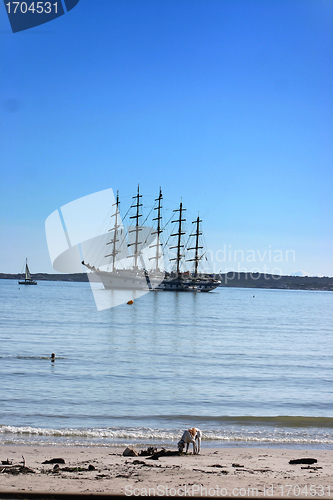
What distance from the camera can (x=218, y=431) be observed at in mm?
13719

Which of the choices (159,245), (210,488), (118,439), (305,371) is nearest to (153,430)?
(118,439)

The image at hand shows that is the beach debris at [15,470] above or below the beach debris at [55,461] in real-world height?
above

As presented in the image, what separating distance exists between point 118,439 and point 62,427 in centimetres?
181

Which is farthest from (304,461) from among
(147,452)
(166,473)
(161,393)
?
(161,393)

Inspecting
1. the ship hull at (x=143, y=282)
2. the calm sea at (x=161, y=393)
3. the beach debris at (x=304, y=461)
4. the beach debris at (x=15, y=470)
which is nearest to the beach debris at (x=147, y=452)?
the calm sea at (x=161, y=393)

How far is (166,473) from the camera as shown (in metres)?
9.00

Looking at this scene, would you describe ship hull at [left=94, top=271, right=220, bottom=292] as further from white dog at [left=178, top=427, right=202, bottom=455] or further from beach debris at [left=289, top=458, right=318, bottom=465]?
beach debris at [left=289, top=458, right=318, bottom=465]

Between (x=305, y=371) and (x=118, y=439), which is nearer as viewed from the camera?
(x=118, y=439)

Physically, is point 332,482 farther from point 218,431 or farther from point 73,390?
point 73,390

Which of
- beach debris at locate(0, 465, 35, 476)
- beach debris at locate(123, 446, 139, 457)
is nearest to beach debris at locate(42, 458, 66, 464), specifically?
beach debris at locate(0, 465, 35, 476)

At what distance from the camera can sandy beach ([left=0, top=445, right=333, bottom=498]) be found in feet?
25.9

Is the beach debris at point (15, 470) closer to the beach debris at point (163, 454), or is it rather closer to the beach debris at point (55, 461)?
the beach debris at point (55, 461)

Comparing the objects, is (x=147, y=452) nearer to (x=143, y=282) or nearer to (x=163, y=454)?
(x=163, y=454)

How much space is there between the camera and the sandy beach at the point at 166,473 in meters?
7.90
